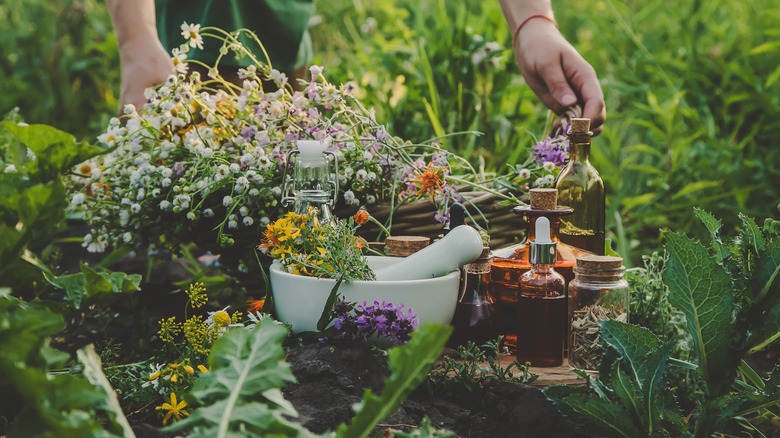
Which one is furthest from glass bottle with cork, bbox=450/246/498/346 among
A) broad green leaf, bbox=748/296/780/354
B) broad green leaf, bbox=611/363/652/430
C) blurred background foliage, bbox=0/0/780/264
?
blurred background foliage, bbox=0/0/780/264

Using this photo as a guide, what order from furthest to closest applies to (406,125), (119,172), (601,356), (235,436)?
(406,125) → (119,172) → (601,356) → (235,436)

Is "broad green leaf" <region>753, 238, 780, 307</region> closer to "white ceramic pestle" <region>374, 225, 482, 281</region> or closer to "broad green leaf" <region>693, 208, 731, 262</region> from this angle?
"broad green leaf" <region>693, 208, 731, 262</region>

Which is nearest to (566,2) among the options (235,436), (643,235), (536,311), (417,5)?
(417,5)

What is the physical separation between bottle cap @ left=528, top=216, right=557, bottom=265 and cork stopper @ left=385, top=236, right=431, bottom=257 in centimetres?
26

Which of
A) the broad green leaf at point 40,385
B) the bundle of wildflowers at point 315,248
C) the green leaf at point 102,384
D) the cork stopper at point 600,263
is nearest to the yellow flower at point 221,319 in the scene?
the bundle of wildflowers at point 315,248

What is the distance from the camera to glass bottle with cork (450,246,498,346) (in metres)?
1.46

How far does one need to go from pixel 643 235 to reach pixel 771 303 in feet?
6.42

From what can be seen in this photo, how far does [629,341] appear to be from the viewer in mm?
1231

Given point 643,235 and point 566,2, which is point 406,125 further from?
point 566,2

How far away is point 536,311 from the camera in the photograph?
1368mm

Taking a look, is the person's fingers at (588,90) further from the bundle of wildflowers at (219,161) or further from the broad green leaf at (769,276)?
the broad green leaf at (769,276)

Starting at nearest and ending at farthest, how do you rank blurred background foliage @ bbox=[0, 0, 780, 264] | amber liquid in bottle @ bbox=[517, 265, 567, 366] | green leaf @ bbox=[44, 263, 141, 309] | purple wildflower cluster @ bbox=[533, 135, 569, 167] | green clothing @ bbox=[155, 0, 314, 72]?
green leaf @ bbox=[44, 263, 141, 309] < amber liquid in bottle @ bbox=[517, 265, 567, 366] < purple wildflower cluster @ bbox=[533, 135, 569, 167] < green clothing @ bbox=[155, 0, 314, 72] < blurred background foliage @ bbox=[0, 0, 780, 264]

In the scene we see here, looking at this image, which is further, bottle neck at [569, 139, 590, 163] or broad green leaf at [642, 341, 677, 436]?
bottle neck at [569, 139, 590, 163]

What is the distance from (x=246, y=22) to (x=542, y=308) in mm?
1430
